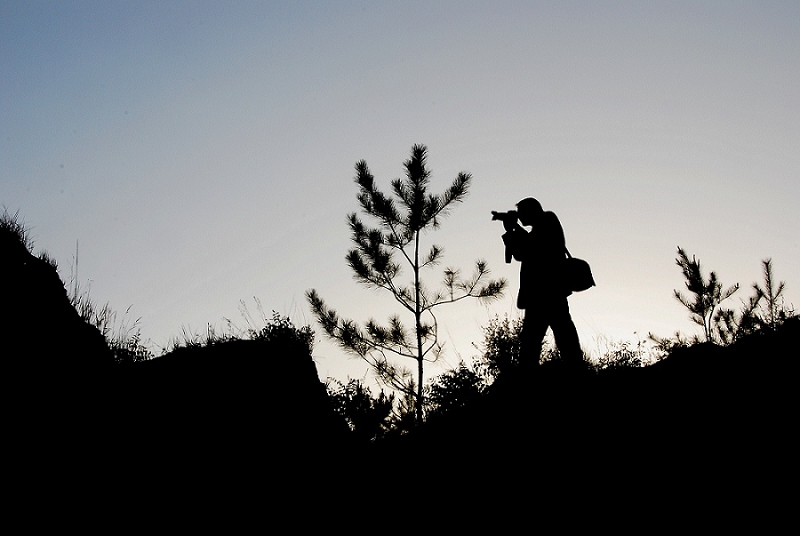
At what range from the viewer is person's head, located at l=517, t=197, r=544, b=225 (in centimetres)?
→ 531

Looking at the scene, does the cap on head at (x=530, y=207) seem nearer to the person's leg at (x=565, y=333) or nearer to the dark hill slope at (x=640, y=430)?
the person's leg at (x=565, y=333)

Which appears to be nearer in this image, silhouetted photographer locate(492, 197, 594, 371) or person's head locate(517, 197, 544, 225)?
silhouetted photographer locate(492, 197, 594, 371)

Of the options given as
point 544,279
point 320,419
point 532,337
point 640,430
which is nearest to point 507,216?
point 544,279

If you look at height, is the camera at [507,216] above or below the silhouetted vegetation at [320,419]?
above

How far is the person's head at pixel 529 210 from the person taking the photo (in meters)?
5.31

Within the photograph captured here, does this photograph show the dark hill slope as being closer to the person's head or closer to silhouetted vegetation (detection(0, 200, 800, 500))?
silhouetted vegetation (detection(0, 200, 800, 500))

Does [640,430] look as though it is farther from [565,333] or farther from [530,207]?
[530,207]

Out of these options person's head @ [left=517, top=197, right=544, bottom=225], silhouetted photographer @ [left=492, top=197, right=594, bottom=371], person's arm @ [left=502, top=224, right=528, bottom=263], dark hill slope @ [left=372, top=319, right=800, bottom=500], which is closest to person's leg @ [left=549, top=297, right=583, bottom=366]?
silhouetted photographer @ [left=492, top=197, right=594, bottom=371]

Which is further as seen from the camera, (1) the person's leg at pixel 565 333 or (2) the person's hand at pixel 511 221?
(2) the person's hand at pixel 511 221

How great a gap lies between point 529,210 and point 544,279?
62cm

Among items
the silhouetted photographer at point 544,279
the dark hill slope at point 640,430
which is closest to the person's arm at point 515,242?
the silhouetted photographer at point 544,279

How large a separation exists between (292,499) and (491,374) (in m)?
8.86

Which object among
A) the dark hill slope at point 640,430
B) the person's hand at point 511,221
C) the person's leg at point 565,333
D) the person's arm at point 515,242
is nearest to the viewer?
the dark hill slope at point 640,430

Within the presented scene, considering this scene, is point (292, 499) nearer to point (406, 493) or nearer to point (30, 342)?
point (406, 493)
